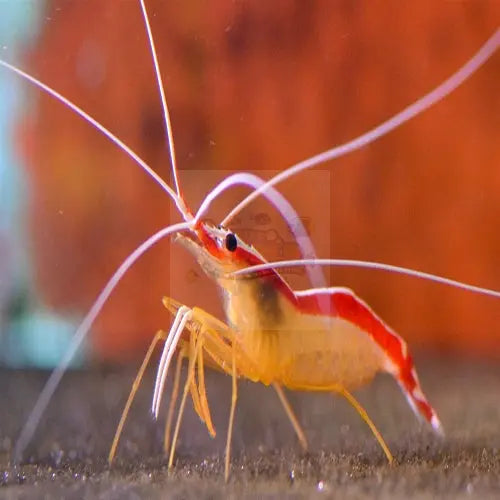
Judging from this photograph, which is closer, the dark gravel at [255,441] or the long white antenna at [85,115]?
the dark gravel at [255,441]

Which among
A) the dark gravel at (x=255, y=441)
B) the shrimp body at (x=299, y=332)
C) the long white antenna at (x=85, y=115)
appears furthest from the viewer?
the long white antenna at (x=85, y=115)

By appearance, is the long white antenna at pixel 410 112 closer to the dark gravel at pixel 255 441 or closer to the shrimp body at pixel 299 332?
the shrimp body at pixel 299 332

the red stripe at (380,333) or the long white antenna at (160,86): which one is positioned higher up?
the long white antenna at (160,86)

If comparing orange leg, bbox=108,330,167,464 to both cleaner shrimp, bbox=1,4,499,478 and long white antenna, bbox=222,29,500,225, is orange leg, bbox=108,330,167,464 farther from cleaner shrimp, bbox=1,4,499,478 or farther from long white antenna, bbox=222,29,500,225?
long white antenna, bbox=222,29,500,225

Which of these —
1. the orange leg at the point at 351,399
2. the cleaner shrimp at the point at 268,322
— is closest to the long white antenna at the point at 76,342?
the cleaner shrimp at the point at 268,322

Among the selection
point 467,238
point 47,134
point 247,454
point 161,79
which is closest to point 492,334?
point 467,238

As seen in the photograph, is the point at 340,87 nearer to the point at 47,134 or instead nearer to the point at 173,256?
the point at 173,256
